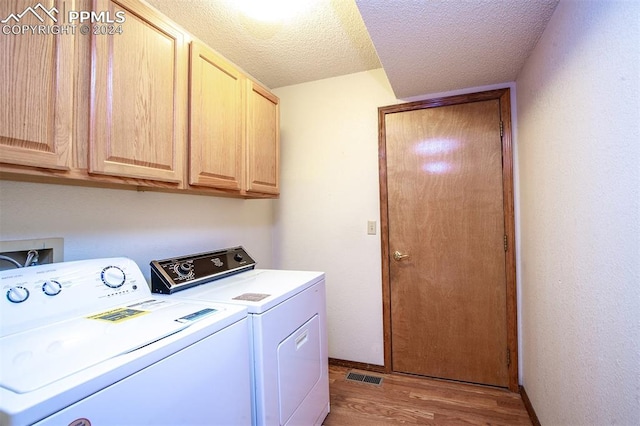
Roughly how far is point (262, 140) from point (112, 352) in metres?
1.52

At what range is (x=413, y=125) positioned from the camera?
2271 mm

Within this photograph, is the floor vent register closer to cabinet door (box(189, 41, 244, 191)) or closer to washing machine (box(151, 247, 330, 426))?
washing machine (box(151, 247, 330, 426))

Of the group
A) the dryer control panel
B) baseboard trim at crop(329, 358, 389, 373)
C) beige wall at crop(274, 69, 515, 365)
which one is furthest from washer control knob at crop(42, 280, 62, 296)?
baseboard trim at crop(329, 358, 389, 373)

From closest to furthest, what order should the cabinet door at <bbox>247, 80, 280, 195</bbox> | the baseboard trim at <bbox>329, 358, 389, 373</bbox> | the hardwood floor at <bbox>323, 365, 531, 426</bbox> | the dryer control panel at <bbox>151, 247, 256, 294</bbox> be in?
the dryer control panel at <bbox>151, 247, 256, 294</bbox>, the hardwood floor at <bbox>323, 365, 531, 426</bbox>, the cabinet door at <bbox>247, 80, 280, 195</bbox>, the baseboard trim at <bbox>329, 358, 389, 373</bbox>

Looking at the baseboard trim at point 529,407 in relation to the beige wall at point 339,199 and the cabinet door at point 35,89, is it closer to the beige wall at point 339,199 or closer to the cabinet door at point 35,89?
the beige wall at point 339,199

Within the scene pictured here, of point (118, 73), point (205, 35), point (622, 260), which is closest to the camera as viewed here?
point (622, 260)

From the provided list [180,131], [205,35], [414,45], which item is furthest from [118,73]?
[414,45]

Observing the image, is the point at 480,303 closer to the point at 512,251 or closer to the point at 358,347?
the point at 512,251

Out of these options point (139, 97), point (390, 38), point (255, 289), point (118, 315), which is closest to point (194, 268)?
point (255, 289)

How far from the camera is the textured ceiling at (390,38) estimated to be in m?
1.32

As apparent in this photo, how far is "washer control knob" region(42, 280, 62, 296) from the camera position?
103 cm

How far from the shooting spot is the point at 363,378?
2.26 metres

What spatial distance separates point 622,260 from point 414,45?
1.28 m

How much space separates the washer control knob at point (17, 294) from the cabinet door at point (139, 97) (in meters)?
0.44
